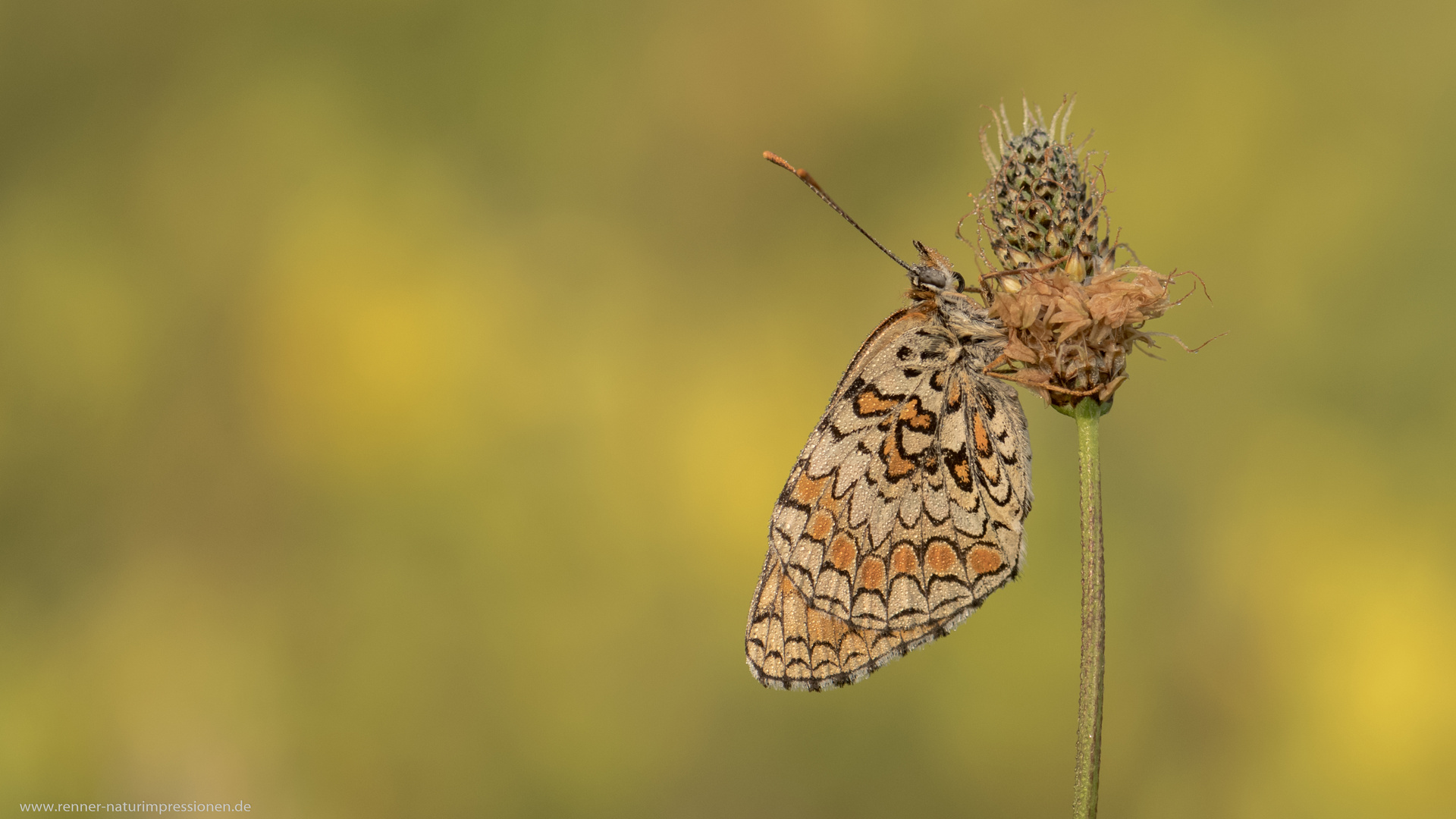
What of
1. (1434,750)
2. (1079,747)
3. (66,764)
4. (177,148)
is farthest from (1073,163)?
(177,148)

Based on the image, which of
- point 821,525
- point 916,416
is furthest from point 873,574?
point 916,416

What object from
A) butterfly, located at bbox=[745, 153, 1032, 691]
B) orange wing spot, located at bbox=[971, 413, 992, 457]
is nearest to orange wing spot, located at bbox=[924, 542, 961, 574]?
butterfly, located at bbox=[745, 153, 1032, 691]

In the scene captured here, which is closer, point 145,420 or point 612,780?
point 612,780

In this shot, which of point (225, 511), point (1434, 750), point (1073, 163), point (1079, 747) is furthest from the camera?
point (225, 511)

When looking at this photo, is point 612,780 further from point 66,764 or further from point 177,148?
point 177,148

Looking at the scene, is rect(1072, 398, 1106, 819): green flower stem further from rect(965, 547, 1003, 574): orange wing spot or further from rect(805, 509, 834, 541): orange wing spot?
rect(805, 509, 834, 541): orange wing spot

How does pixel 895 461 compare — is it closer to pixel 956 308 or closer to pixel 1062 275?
pixel 956 308

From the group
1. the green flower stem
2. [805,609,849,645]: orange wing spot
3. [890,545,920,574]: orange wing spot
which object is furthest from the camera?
[805,609,849,645]: orange wing spot
